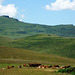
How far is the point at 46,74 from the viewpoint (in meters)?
30.8

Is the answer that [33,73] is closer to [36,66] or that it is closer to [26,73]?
[26,73]

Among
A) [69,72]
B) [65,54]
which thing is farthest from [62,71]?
[65,54]

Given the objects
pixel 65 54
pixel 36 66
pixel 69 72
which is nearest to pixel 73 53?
pixel 65 54

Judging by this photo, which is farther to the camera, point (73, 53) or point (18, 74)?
point (73, 53)

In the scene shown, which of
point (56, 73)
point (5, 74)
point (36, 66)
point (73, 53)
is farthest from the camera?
point (73, 53)

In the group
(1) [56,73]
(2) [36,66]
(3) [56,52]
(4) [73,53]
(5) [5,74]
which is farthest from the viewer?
(3) [56,52]

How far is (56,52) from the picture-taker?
12781cm

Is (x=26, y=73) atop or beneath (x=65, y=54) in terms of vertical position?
atop

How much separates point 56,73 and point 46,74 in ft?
6.62

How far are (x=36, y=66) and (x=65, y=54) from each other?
79.7 m

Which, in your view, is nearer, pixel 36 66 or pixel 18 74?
pixel 18 74

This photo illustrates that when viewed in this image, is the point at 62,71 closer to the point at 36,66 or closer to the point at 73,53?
the point at 36,66

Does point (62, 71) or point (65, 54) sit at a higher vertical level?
point (62, 71)

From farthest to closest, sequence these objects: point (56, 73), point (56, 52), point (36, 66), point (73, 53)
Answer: point (56, 52) → point (73, 53) → point (36, 66) → point (56, 73)
